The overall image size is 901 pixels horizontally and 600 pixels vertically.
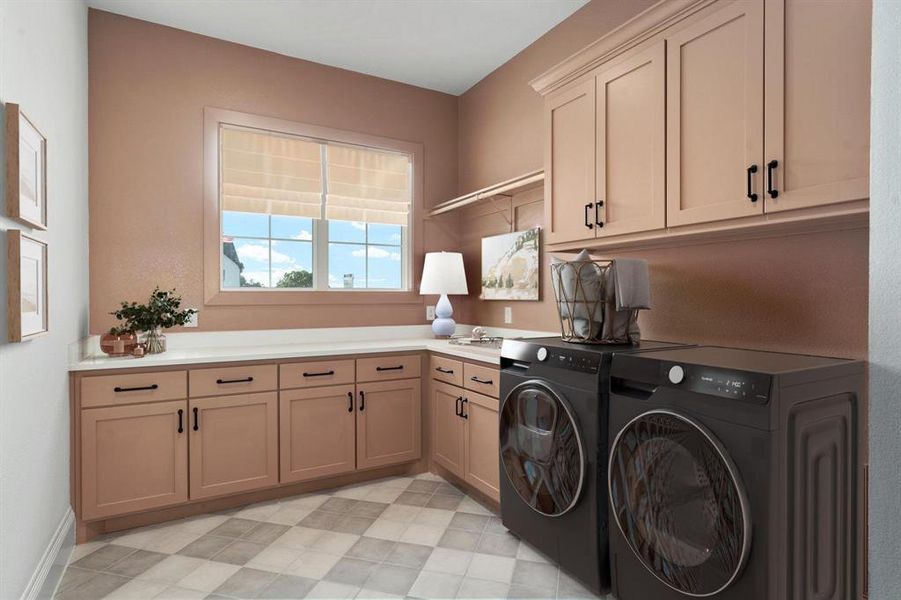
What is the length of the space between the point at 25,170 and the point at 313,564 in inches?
73.6

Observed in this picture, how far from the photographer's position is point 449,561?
7.23 ft

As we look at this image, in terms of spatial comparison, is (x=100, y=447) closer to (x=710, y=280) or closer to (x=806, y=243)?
(x=710, y=280)

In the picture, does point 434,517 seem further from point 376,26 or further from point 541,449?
point 376,26

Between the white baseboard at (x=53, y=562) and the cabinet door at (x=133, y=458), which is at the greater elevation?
the cabinet door at (x=133, y=458)

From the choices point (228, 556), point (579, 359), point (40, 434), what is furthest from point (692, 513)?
point (40, 434)

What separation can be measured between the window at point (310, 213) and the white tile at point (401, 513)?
63.8 inches

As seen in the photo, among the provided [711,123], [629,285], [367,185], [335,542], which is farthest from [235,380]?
[711,123]

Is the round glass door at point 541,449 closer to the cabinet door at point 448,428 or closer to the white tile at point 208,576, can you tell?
the cabinet door at point 448,428

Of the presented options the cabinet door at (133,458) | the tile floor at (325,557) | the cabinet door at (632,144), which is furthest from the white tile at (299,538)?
the cabinet door at (632,144)

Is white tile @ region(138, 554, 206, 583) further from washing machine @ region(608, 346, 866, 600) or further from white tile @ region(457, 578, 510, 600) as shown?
washing machine @ region(608, 346, 866, 600)

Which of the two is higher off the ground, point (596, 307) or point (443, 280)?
point (443, 280)

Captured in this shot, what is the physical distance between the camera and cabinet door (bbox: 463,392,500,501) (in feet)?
8.50

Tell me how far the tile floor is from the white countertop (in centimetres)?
85

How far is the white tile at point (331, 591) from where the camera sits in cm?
195
